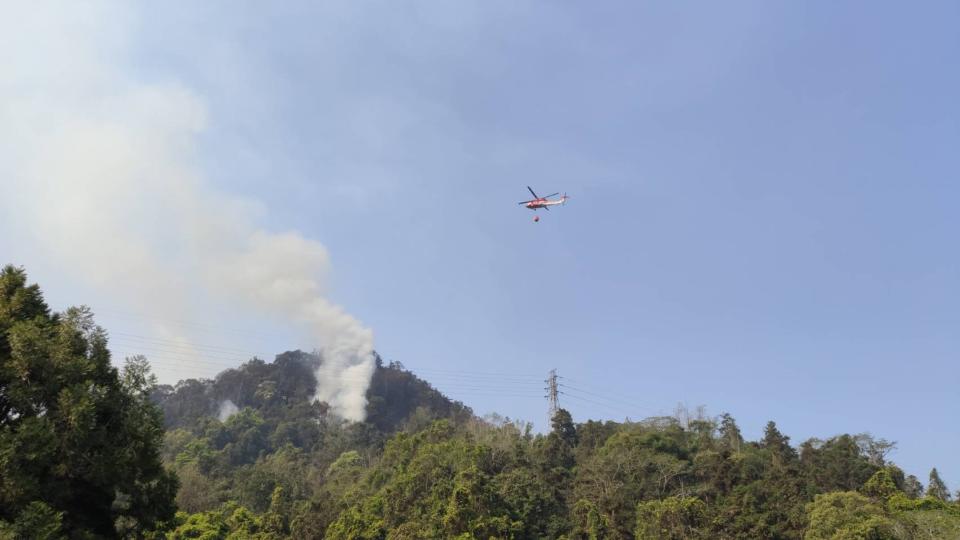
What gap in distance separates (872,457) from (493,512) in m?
45.3

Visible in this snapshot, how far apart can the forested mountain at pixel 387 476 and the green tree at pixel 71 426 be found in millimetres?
38

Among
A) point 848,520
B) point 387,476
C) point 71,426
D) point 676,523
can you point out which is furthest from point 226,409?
point 71,426

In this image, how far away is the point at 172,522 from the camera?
1866 centimetres

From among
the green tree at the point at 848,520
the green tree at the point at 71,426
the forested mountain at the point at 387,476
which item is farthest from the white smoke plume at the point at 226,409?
the green tree at the point at 71,426

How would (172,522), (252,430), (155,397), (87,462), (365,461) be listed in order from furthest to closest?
(155,397)
(252,430)
(365,461)
(172,522)
(87,462)

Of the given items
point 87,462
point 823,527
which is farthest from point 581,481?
point 87,462

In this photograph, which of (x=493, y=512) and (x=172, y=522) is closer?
(x=172, y=522)

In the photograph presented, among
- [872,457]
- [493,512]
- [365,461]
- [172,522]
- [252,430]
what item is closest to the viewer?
[172,522]

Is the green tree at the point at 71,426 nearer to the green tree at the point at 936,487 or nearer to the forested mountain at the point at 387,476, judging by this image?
the forested mountain at the point at 387,476

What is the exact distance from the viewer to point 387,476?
59.9 metres

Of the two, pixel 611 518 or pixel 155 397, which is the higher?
pixel 155 397

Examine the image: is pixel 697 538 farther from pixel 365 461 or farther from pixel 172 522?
pixel 365 461

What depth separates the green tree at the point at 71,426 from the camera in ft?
47.5

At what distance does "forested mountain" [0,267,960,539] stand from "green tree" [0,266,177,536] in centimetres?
4
